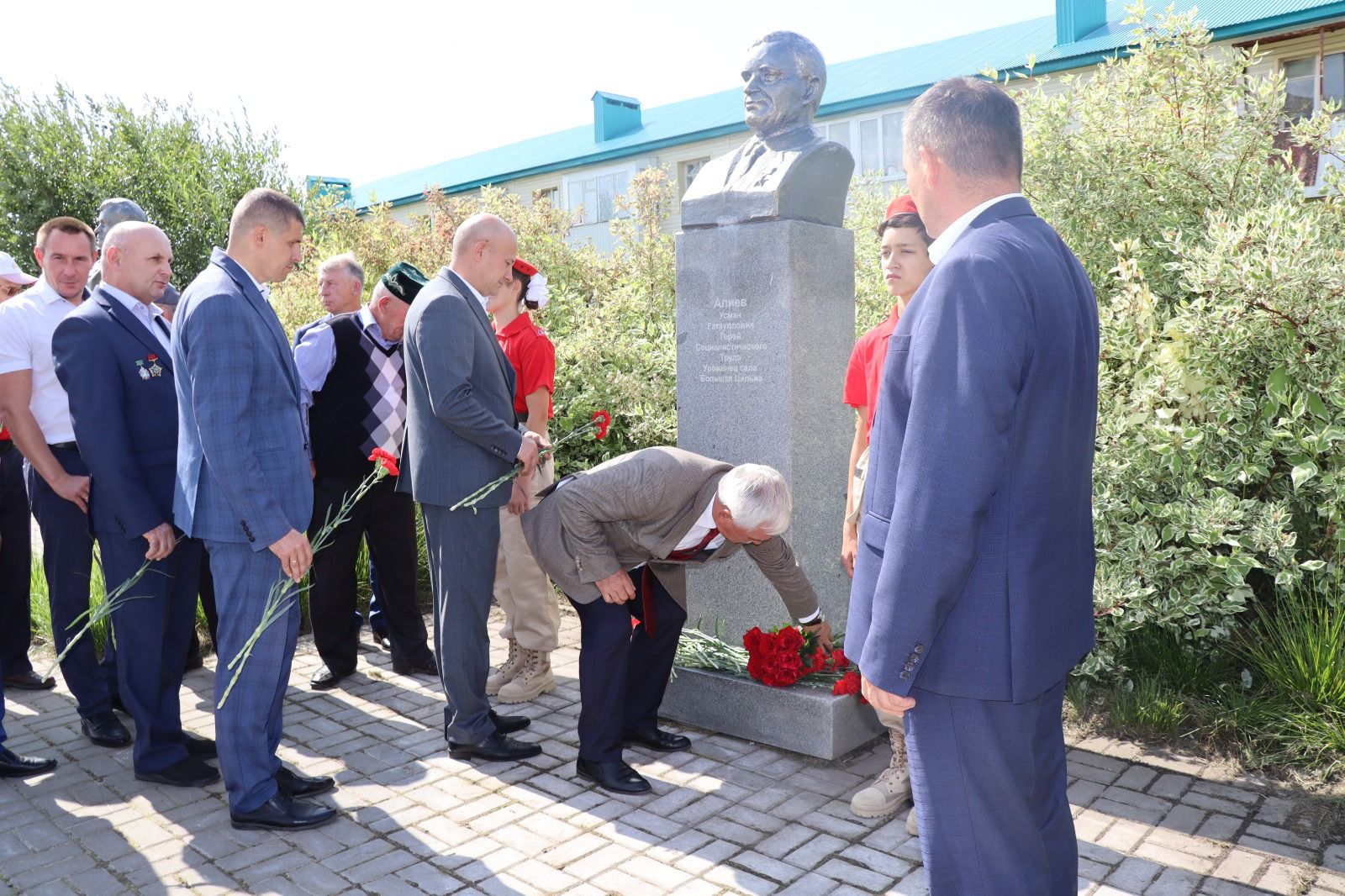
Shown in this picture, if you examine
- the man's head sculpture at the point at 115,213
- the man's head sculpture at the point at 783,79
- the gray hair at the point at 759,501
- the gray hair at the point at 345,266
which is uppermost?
the man's head sculpture at the point at 783,79

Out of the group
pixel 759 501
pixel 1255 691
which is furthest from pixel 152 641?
pixel 1255 691

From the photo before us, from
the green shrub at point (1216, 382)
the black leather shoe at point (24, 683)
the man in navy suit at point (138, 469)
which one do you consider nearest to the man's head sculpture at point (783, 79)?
the green shrub at point (1216, 382)

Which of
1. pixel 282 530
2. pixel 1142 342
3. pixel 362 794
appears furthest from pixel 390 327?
pixel 1142 342

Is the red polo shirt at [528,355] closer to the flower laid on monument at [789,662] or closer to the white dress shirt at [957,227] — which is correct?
the flower laid on monument at [789,662]

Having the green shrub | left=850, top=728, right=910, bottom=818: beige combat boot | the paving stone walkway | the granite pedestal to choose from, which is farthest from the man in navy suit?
the green shrub

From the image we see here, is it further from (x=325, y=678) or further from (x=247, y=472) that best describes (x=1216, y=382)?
(x=325, y=678)

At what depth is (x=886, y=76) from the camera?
2400cm

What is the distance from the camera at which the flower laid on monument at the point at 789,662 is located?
4.23 meters

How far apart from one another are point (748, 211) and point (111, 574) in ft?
10.2

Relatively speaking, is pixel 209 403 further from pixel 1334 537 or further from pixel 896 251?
pixel 1334 537

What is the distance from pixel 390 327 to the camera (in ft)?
17.7

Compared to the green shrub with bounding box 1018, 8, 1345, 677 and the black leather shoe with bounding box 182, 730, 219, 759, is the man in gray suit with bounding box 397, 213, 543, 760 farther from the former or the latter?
the green shrub with bounding box 1018, 8, 1345, 677

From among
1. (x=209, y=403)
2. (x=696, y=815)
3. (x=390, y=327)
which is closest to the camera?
(x=209, y=403)

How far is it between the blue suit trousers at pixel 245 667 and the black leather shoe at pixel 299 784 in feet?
0.69
